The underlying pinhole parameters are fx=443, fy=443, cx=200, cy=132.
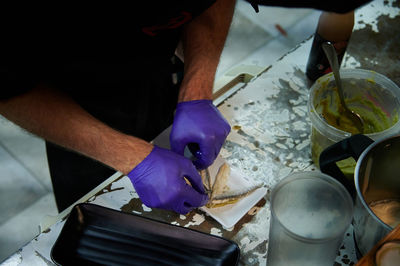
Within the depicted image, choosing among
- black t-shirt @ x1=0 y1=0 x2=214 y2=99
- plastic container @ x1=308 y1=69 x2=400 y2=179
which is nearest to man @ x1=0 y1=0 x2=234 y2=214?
black t-shirt @ x1=0 y1=0 x2=214 y2=99

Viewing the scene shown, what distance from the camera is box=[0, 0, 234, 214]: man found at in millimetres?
1040

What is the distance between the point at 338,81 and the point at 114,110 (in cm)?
66

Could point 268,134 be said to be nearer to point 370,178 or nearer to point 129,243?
point 370,178

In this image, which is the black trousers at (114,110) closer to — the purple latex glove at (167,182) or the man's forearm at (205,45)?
the man's forearm at (205,45)

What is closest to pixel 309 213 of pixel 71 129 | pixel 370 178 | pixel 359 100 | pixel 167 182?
pixel 370 178

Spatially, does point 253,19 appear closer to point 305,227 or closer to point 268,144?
point 268,144

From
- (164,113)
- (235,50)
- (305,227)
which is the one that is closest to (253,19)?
(235,50)

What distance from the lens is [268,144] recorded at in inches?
51.2

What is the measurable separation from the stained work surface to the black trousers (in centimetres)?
23

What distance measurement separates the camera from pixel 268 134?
1.32 m

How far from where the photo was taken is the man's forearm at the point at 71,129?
114 centimetres

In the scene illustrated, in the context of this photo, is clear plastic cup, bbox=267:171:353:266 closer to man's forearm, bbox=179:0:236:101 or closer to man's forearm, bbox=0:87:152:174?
man's forearm, bbox=0:87:152:174

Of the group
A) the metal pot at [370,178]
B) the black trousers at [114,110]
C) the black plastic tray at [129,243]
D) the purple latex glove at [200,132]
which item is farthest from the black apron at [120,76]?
the metal pot at [370,178]

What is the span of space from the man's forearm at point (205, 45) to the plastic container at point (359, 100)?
34cm
